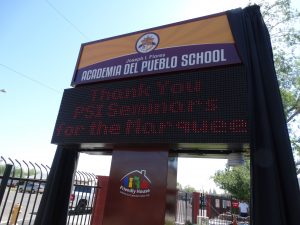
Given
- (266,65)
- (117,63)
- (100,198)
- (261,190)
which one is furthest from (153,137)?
(100,198)

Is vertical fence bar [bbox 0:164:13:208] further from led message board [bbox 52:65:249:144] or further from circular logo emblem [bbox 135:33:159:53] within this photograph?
circular logo emblem [bbox 135:33:159:53]

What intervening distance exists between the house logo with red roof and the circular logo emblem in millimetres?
2408

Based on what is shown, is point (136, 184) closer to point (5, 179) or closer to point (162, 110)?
point (162, 110)

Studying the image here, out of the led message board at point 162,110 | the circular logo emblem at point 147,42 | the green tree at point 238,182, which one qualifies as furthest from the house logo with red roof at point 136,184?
the green tree at point 238,182

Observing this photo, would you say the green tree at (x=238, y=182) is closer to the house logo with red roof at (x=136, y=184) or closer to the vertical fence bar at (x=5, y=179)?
the house logo with red roof at (x=136, y=184)

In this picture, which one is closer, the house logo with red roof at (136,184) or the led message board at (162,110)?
the led message board at (162,110)

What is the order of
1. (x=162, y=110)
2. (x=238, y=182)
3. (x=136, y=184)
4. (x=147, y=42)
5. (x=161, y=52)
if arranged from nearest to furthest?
(x=162, y=110) < (x=136, y=184) < (x=161, y=52) < (x=147, y=42) < (x=238, y=182)

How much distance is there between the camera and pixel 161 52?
506 cm

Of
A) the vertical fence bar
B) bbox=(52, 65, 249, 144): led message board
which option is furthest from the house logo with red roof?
the vertical fence bar

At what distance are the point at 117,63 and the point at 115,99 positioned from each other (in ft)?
4.18

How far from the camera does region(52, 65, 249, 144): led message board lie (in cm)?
343

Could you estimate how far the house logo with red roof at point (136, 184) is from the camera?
413 cm

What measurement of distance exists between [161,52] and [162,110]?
1.62 meters

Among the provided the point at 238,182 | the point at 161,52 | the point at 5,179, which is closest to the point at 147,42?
the point at 161,52
